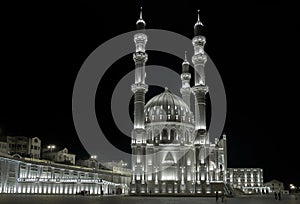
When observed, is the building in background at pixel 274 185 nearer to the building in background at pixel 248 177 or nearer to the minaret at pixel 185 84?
the building in background at pixel 248 177

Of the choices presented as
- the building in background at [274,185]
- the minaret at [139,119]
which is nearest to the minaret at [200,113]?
the minaret at [139,119]

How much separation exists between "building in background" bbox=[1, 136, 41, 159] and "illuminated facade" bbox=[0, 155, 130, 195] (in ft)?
39.3

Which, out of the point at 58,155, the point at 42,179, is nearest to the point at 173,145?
the point at 42,179

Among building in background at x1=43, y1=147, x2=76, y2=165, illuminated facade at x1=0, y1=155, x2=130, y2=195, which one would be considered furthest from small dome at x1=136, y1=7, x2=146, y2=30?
building in background at x1=43, y1=147, x2=76, y2=165

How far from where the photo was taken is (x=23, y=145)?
253 ft

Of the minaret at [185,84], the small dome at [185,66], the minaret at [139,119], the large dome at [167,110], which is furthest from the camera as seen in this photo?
the small dome at [185,66]

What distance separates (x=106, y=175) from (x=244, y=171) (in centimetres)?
5563

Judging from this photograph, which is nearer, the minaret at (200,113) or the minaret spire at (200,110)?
the minaret at (200,113)

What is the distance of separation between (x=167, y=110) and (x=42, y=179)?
31.5m

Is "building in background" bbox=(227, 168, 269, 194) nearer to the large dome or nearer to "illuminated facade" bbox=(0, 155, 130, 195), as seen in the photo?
the large dome

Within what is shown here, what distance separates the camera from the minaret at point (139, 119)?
212ft

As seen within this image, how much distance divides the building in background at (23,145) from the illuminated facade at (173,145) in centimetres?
2362

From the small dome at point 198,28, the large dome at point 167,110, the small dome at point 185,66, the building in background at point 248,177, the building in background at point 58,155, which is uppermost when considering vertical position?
the small dome at point 198,28

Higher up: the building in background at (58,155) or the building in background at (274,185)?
the building in background at (58,155)
